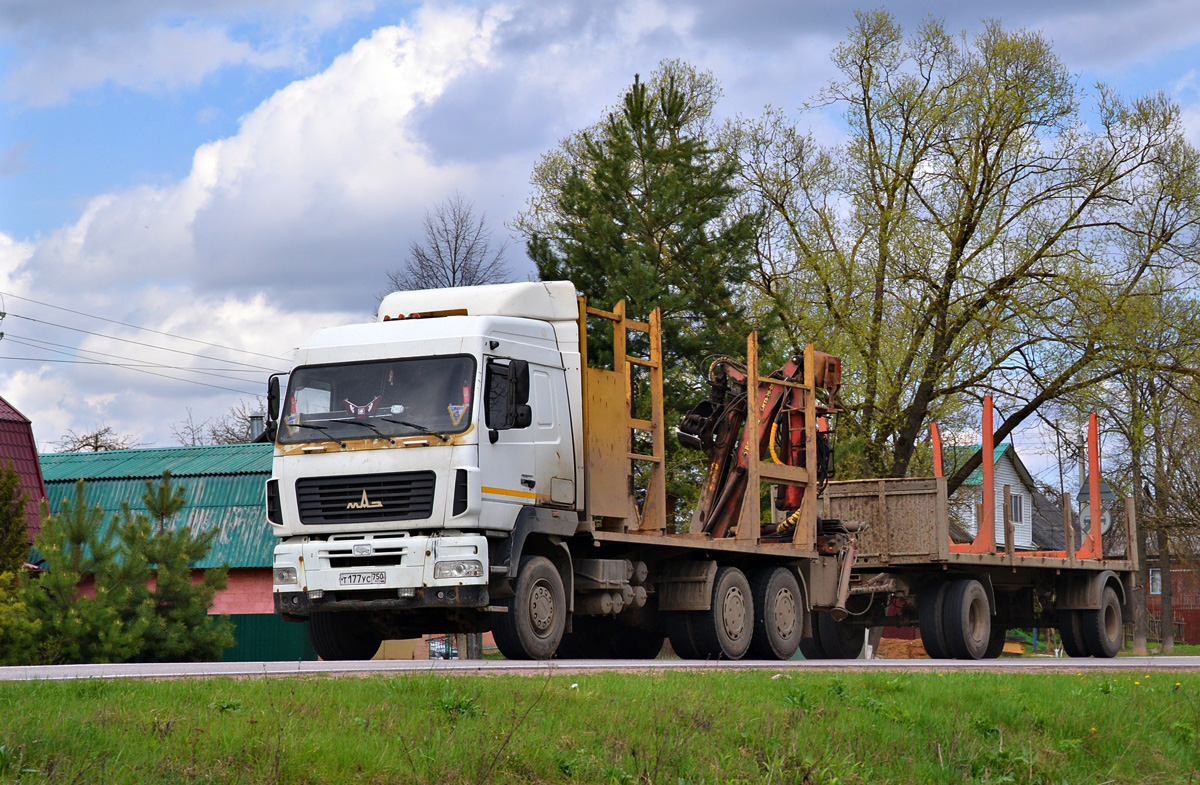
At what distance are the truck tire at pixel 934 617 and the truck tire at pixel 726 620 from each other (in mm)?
3841

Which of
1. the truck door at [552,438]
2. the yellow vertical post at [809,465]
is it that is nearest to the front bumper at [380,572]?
the truck door at [552,438]

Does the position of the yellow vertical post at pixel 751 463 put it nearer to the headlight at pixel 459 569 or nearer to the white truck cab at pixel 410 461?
the white truck cab at pixel 410 461

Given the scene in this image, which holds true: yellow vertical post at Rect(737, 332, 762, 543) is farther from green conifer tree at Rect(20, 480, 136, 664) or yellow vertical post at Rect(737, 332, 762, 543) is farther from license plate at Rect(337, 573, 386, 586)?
green conifer tree at Rect(20, 480, 136, 664)

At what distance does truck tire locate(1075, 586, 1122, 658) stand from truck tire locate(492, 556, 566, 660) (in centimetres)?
1093

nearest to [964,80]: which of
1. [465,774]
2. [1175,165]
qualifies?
[1175,165]

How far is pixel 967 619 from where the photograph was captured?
62.3ft

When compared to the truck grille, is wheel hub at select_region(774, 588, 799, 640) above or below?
below

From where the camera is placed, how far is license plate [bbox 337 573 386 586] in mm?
12828

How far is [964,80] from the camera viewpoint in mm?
31766

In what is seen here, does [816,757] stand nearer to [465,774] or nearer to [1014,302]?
[465,774]

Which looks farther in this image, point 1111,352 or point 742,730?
point 1111,352

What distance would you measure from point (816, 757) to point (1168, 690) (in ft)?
16.3

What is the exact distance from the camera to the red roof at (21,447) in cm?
3123

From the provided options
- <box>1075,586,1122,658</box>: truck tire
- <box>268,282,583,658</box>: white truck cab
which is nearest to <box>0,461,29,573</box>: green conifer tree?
<box>268,282,583,658</box>: white truck cab
